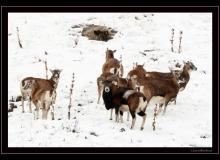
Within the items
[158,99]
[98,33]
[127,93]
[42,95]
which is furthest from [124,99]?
[98,33]

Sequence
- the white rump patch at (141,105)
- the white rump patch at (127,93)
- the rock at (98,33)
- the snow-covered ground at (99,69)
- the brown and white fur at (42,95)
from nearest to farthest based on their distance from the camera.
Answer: the snow-covered ground at (99,69) < the white rump patch at (141,105) < the white rump patch at (127,93) < the brown and white fur at (42,95) < the rock at (98,33)

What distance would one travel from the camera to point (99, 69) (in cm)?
2141

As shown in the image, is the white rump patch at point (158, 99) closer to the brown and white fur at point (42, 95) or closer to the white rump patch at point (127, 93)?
the white rump patch at point (127, 93)

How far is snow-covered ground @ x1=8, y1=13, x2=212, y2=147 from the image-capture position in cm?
1355

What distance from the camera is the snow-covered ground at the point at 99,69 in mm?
13555

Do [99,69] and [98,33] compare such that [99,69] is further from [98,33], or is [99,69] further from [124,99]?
[124,99]

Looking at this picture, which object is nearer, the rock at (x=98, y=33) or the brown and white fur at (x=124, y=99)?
the brown and white fur at (x=124, y=99)

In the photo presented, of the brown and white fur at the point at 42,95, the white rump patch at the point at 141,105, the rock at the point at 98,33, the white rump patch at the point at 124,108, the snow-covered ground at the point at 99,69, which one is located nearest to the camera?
the snow-covered ground at the point at 99,69

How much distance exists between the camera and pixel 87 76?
803 inches

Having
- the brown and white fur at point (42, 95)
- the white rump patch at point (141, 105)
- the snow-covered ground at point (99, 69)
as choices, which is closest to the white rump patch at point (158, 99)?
the snow-covered ground at point (99, 69)

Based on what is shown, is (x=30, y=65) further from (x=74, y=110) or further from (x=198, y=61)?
(x=198, y=61)
